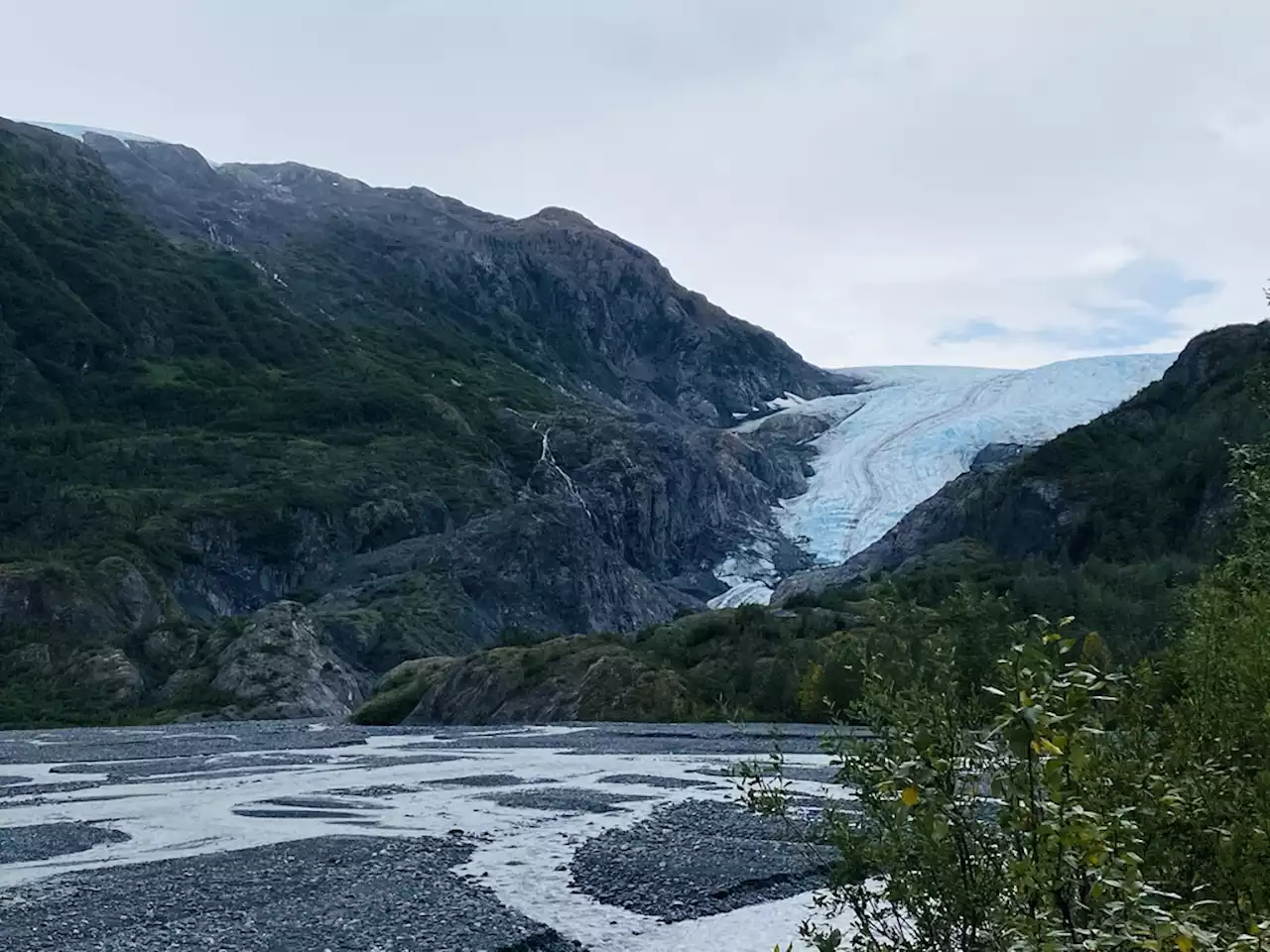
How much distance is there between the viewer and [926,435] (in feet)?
356

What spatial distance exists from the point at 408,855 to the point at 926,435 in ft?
326

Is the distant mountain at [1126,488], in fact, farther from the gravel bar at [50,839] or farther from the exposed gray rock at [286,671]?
the gravel bar at [50,839]

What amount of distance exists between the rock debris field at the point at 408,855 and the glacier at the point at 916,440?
7039 cm

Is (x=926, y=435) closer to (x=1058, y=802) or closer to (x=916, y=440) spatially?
(x=916, y=440)

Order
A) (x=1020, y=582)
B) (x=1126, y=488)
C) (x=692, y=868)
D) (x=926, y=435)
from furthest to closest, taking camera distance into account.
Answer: (x=926, y=435)
(x=1126, y=488)
(x=1020, y=582)
(x=692, y=868)

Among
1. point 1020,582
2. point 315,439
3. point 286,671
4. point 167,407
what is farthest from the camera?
point 167,407

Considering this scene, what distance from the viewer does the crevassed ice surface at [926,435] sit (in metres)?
101

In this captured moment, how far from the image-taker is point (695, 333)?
6885 inches

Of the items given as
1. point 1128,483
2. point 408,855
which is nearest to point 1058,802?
point 408,855

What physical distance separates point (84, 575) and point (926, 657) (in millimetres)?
59758

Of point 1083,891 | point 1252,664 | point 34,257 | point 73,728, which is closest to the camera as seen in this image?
point 1083,891

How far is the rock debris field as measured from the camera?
33.9 feet

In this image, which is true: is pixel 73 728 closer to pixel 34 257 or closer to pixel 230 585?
pixel 230 585

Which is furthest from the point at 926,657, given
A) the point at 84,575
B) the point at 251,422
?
the point at 251,422
